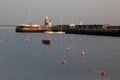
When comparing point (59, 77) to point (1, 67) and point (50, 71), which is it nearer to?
point (50, 71)

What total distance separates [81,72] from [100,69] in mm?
2585

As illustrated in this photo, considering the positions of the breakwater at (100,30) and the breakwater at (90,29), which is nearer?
the breakwater at (100,30)

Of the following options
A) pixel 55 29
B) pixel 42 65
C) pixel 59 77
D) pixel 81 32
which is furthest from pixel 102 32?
pixel 59 77

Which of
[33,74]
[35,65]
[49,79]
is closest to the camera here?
[49,79]

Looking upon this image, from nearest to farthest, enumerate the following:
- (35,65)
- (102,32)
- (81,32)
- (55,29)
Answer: (35,65)
(102,32)
(81,32)
(55,29)

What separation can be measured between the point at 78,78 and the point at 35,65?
8.30 m

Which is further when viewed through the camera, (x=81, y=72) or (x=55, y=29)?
(x=55, y=29)

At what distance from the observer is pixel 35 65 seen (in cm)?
3378

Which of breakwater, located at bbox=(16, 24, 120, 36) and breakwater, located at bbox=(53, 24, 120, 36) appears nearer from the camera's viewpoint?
breakwater, located at bbox=(53, 24, 120, 36)

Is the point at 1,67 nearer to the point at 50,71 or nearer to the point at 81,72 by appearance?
the point at 50,71

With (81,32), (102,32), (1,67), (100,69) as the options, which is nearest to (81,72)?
(100,69)

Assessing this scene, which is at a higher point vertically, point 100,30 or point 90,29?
point 100,30

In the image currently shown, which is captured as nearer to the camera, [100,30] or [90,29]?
[100,30]

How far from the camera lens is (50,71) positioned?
29.9 meters
